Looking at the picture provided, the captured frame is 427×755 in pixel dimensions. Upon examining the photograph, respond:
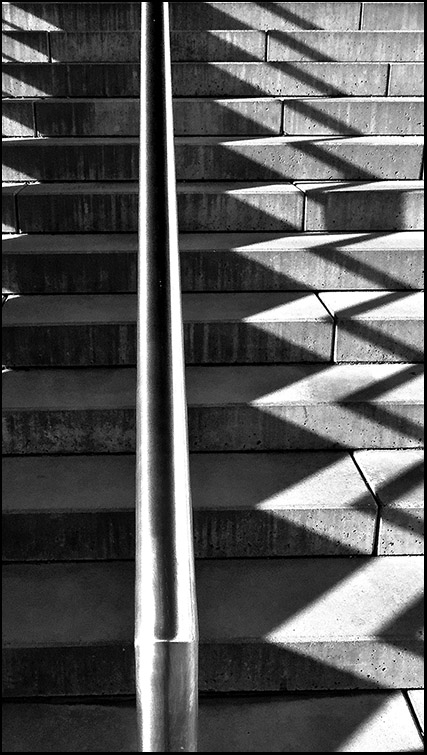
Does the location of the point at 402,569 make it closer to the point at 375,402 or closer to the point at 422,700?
the point at 422,700

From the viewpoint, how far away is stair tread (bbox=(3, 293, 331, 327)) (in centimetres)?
228

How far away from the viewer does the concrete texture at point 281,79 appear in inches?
130

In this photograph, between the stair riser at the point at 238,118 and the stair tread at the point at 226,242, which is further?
the stair riser at the point at 238,118

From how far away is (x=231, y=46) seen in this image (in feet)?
11.4

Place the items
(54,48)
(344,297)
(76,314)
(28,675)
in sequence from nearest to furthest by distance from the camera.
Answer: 1. (28,675)
2. (76,314)
3. (344,297)
4. (54,48)

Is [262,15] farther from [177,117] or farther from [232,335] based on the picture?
[232,335]

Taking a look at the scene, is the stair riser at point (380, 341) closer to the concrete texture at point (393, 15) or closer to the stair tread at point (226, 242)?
the stair tread at point (226, 242)

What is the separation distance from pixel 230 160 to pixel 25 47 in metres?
1.20

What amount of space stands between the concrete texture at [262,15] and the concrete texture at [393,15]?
0.18 feet

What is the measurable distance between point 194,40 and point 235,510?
2.41 meters

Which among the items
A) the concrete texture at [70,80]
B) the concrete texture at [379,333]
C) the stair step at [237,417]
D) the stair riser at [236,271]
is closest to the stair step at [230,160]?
the concrete texture at [70,80]

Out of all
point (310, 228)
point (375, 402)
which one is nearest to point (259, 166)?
point (310, 228)

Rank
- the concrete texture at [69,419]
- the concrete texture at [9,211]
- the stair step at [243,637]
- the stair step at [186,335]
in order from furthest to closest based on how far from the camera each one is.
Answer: the concrete texture at [9,211], the stair step at [186,335], the concrete texture at [69,419], the stair step at [243,637]

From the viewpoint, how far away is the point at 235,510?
1.88 m
